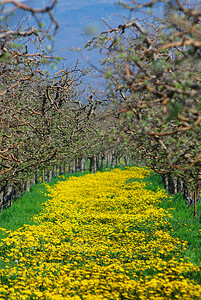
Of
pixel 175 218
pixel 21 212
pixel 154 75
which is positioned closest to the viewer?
pixel 154 75

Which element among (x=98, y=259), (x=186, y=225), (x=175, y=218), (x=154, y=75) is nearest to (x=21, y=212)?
(x=98, y=259)

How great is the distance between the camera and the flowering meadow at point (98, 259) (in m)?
5.85

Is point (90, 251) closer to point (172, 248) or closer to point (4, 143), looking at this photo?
point (172, 248)

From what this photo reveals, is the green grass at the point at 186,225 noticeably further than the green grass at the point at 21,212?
No

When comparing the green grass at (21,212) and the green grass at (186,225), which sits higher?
the green grass at (186,225)

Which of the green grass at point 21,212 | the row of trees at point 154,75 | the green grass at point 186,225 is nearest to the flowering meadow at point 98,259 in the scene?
the green grass at point 186,225

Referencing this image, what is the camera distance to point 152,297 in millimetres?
5246

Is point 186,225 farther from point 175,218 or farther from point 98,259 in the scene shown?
point 98,259

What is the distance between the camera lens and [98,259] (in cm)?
753

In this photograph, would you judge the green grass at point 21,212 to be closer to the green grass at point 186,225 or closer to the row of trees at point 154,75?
the row of trees at point 154,75

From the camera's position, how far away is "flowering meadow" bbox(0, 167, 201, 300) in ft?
19.2

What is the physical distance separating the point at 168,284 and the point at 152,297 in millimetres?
545

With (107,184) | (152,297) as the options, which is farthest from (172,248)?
(107,184)

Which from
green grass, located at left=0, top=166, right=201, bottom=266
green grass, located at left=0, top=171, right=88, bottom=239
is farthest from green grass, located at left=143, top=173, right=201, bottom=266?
green grass, located at left=0, top=171, right=88, bottom=239
